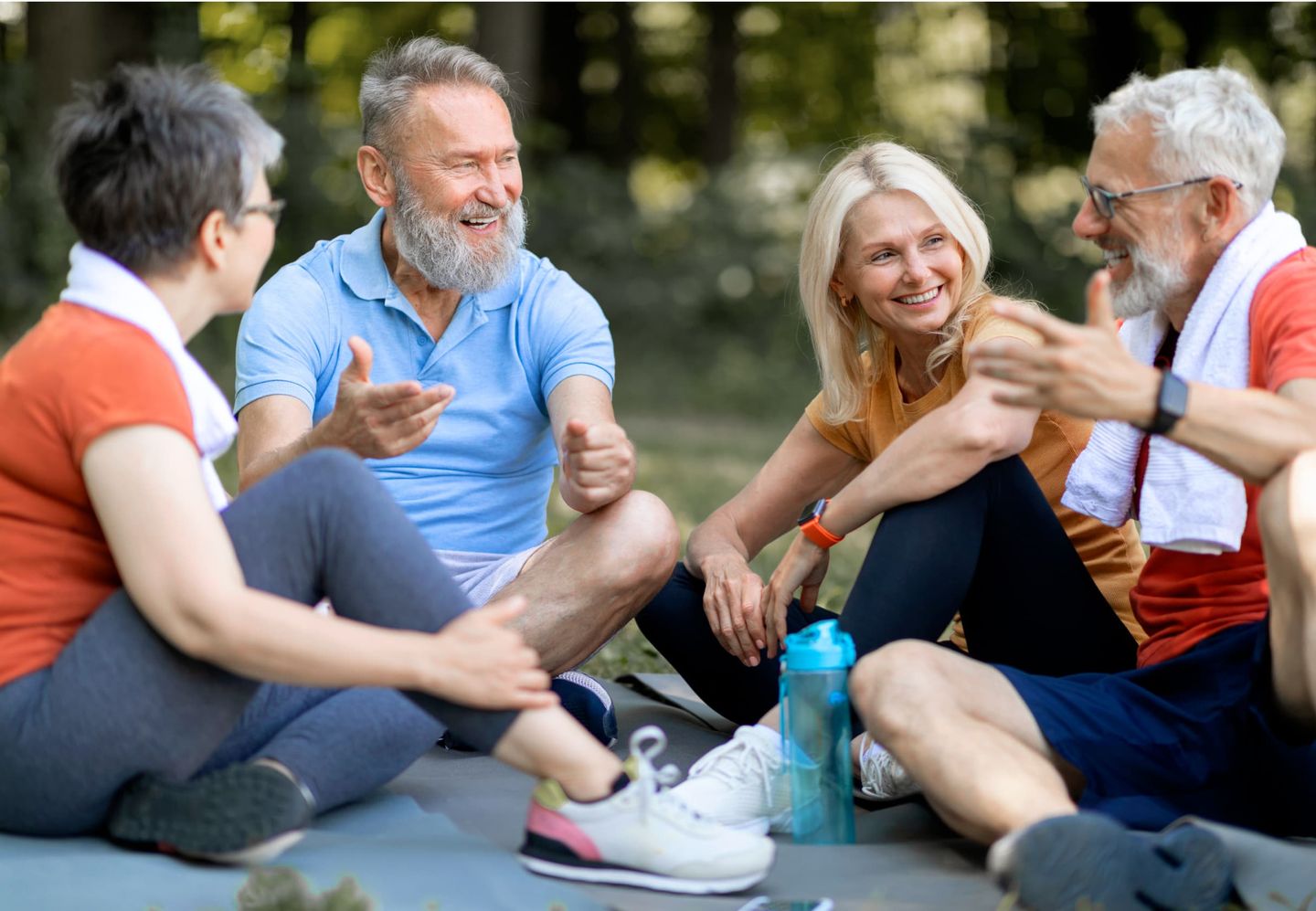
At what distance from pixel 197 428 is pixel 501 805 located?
1059 millimetres

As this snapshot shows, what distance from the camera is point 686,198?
14.3 m

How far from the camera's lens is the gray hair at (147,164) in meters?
2.57

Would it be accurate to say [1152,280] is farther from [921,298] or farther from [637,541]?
[637,541]

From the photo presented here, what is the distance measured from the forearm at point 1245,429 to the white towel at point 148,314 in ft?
5.25

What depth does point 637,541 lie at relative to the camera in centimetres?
357

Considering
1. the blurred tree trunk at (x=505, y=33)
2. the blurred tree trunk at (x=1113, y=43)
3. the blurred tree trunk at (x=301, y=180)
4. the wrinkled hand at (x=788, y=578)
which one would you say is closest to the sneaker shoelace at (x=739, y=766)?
the wrinkled hand at (x=788, y=578)

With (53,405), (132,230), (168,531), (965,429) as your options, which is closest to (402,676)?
(168,531)

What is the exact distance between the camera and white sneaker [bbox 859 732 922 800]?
321 centimetres

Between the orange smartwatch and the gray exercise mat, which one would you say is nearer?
the gray exercise mat

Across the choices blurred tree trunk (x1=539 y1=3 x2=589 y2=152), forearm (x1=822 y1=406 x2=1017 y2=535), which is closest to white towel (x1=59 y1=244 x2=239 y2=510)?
forearm (x1=822 y1=406 x2=1017 y2=535)

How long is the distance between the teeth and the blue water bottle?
2.92 ft

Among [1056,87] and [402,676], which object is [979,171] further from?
[402,676]

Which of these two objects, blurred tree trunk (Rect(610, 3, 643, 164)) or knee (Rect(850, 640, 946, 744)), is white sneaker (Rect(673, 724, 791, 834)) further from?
blurred tree trunk (Rect(610, 3, 643, 164))

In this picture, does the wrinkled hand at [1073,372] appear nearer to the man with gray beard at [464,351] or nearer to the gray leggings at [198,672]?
the gray leggings at [198,672]
